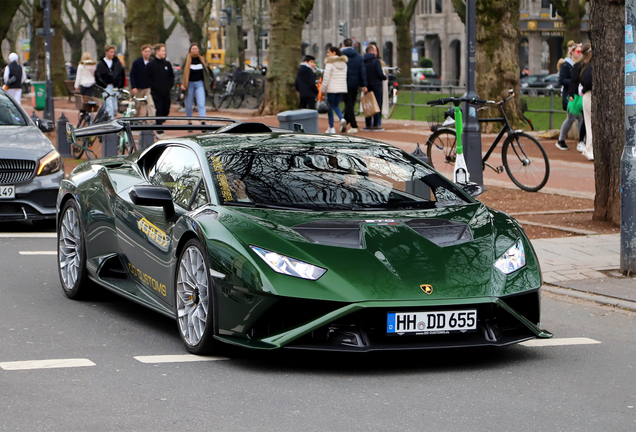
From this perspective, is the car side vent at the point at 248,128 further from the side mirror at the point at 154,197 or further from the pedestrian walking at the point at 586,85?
the pedestrian walking at the point at 586,85

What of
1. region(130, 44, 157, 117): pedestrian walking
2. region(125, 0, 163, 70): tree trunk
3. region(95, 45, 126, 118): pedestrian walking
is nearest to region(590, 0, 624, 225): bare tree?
region(130, 44, 157, 117): pedestrian walking

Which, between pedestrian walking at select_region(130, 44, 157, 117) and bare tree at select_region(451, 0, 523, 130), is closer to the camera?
pedestrian walking at select_region(130, 44, 157, 117)

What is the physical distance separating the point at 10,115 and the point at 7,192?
5.20 ft

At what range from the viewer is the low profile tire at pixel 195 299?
577cm

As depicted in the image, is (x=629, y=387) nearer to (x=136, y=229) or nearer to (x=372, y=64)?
(x=136, y=229)

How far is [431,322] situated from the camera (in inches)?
215

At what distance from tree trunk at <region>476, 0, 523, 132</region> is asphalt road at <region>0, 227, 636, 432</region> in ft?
54.8

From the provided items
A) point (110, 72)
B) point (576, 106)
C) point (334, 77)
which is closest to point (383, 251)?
point (576, 106)

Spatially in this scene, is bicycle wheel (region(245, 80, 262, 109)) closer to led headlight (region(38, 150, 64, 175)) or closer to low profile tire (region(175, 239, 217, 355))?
led headlight (region(38, 150, 64, 175))

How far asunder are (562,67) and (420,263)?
56.5 feet

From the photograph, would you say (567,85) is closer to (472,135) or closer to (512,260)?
(472,135)

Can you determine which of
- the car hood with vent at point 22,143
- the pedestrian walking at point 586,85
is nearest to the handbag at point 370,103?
the pedestrian walking at point 586,85

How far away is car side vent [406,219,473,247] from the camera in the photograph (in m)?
5.87

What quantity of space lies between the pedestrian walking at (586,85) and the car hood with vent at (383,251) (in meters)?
12.5
